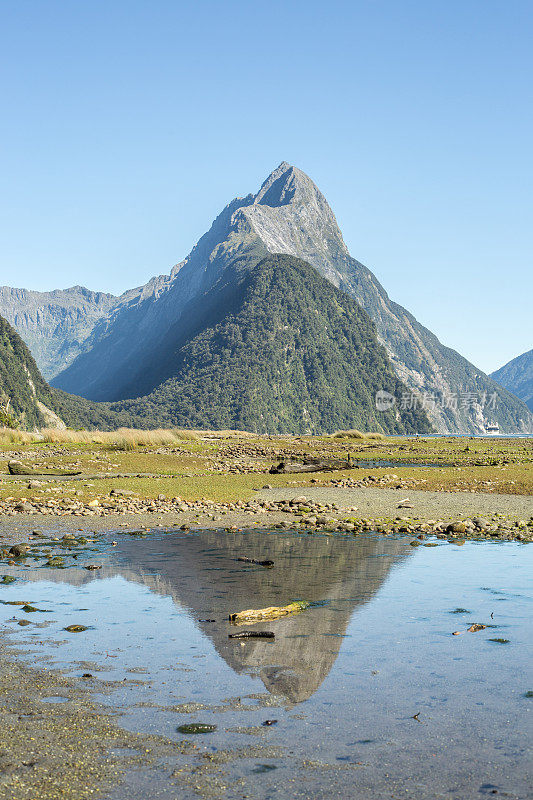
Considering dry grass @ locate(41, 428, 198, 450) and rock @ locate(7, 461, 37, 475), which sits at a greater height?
dry grass @ locate(41, 428, 198, 450)

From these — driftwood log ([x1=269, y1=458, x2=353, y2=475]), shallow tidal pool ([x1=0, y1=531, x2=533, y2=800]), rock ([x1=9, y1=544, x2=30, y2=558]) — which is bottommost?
shallow tidal pool ([x1=0, y1=531, x2=533, y2=800])

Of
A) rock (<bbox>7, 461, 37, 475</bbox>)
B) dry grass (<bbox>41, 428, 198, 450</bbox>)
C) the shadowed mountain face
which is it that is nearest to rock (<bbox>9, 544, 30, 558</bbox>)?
the shadowed mountain face

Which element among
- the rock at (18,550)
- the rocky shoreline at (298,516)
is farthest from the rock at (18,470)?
the rock at (18,550)

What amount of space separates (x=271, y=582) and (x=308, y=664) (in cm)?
592

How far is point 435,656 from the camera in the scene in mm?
11555

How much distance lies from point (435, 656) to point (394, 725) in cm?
313

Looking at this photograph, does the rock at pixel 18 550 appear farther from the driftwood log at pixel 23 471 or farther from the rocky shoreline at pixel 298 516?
the driftwood log at pixel 23 471

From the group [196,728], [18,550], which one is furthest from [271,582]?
[196,728]

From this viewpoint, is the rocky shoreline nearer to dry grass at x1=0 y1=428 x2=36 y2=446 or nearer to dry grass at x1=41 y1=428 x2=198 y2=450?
dry grass at x1=41 y1=428 x2=198 y2=450

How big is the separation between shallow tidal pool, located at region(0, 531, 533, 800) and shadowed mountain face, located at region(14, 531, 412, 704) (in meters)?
0.05

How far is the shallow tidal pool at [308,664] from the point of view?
24.3ft

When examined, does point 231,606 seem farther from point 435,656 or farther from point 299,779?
point 299,779

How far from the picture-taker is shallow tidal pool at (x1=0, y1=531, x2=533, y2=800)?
7.39 m

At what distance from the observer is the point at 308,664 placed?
436 inches
